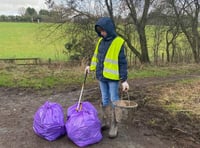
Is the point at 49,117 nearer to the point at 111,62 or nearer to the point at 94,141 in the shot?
the point at 94,141

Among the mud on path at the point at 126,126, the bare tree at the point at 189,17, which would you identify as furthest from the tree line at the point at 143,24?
the mud on path at the point at 126,126

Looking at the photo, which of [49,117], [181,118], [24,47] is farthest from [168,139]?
[24,47]

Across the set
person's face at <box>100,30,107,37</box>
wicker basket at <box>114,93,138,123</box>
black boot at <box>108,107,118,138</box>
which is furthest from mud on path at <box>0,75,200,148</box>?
person's face at <box>100,30,107,37</box>

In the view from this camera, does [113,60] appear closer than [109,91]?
Yes

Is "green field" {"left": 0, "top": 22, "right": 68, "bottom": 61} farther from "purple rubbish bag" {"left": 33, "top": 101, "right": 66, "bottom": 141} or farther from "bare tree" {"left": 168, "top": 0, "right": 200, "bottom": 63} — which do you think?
"purple rubbish bag" {"left": 33, "top": 101, "right": 66, "bottom": 141}

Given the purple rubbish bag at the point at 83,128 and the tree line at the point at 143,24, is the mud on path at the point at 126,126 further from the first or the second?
the tree line at the point at 143,24

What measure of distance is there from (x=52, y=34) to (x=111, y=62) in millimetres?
10480

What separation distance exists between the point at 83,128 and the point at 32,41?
26636mm

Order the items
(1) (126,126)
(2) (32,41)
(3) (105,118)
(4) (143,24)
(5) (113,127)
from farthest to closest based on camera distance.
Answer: (2) (32,41) → (4) (143,24) → (1) (126,126) → (3) (105,118) → (5) (113,127)

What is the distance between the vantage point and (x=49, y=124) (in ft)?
13.4

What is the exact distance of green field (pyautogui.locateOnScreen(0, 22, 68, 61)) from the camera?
46.8ft

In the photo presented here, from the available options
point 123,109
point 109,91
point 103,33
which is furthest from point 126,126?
point 103,33

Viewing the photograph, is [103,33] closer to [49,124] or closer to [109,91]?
[109,91]

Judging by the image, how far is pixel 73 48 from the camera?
48.9ft
